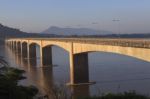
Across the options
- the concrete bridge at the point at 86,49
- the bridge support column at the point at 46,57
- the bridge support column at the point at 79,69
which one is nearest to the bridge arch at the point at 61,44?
the concrete bridge at the point at 86,49

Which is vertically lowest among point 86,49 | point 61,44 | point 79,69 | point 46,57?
point 79,69

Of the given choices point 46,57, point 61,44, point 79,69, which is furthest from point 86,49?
point 46,57

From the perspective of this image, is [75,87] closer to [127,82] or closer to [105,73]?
[127,82]

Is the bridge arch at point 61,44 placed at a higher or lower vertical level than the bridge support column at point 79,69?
higher

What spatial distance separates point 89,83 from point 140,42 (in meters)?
13.9

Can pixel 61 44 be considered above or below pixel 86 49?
above

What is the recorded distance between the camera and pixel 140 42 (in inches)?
1096

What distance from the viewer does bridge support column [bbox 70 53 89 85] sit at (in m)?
42.3

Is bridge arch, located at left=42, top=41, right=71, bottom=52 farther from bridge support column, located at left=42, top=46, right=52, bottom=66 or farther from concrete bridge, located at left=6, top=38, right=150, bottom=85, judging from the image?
bridge support column, located at left=42, top=46, right=52, bottom=66

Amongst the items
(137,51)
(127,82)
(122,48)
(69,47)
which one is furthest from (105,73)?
(137,51)

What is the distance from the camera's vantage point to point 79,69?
43656 millimetres

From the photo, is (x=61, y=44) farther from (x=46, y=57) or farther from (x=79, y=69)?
(x=46, y=57)

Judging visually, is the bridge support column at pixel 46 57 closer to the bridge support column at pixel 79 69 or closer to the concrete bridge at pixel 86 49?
the concrete bridge at pixel 86 49

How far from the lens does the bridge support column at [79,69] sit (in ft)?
139
